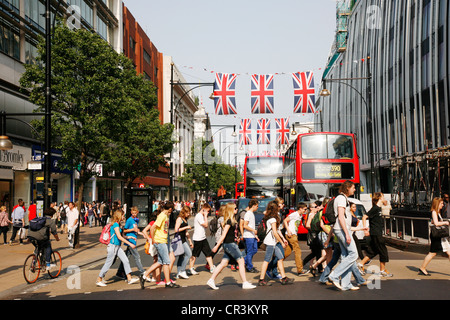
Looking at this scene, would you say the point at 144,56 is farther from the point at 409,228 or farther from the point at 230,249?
the point at 230,249

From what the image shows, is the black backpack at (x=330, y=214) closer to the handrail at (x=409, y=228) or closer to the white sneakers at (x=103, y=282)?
the white sneakers at (x=103, y=282)

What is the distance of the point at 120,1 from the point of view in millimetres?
43719

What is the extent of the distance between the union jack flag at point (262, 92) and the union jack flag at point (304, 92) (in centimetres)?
128

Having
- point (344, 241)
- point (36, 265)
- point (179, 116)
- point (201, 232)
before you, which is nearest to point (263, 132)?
point (179, 116)

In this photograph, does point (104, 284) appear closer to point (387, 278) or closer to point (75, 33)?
point (387, 278)

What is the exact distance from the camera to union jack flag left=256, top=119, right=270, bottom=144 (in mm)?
42688

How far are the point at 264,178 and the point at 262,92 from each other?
5.98 meters

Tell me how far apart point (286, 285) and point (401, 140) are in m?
35.5

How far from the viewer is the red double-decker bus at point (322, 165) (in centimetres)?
1966

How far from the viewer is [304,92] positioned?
25.3 meters

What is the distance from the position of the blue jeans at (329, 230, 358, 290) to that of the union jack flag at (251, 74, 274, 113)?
17606 millimetres

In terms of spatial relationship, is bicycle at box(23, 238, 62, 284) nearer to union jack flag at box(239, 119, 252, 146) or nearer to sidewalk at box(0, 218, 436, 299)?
sidewalk at box(0, 218, 436, 299)
